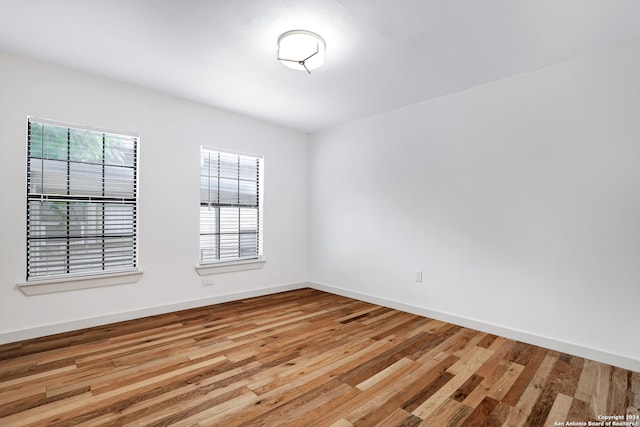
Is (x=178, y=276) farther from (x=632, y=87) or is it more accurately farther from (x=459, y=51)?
(x=632, y=87)

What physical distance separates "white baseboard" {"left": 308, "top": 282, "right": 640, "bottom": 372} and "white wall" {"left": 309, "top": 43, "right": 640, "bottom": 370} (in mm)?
12

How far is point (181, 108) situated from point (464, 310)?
4047 millimetres

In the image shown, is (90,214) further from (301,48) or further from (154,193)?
(301,48)

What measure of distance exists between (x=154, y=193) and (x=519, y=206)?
3.90 metres

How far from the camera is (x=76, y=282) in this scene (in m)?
3.12

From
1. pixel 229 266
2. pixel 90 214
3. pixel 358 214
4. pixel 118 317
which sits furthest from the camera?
pixel 358 214

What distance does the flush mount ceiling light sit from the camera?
7.84ft

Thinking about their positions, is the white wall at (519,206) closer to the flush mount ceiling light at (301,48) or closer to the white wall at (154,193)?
the white wall at (154,193)

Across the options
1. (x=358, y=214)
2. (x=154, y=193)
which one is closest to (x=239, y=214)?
(x=154, y=193)

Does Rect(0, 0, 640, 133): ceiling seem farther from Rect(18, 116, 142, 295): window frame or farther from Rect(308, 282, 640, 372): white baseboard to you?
Rect(308, 282, 640, 372): white baseboard

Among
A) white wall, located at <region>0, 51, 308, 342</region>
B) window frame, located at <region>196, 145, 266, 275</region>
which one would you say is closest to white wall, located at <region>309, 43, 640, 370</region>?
white wall, located at <region>0, 51, 308, 342</region>

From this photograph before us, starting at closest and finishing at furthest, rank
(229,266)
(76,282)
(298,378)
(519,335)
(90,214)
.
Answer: (298,378) → (519,335) → (76,282) → (90,214) → (229,266)

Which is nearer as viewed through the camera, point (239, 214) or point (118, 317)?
point (118, 317)

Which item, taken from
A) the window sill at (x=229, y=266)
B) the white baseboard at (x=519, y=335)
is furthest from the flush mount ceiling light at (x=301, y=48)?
the white baseboard at (x=519, y=335)
